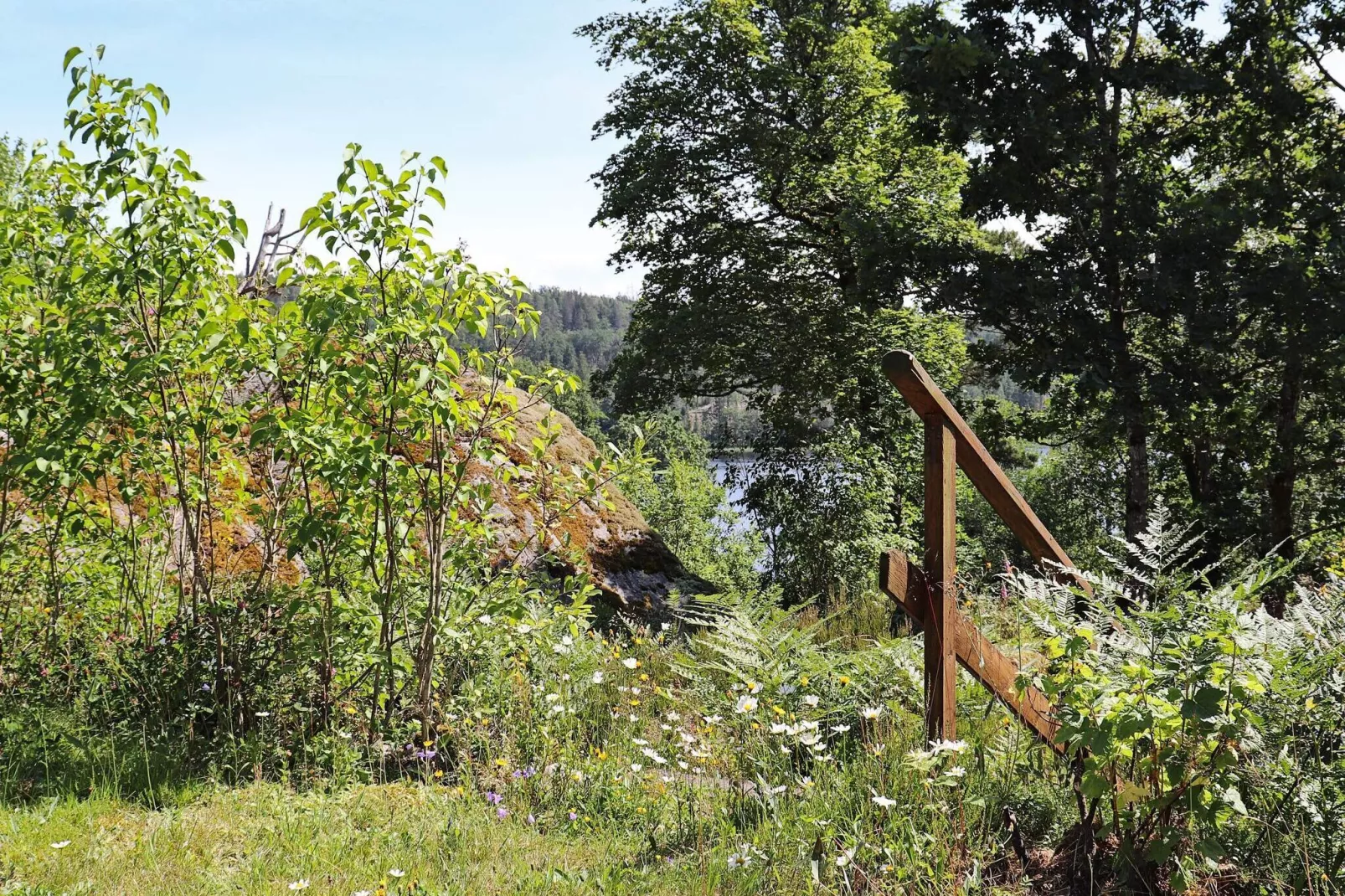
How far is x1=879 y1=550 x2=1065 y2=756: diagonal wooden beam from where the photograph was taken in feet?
10.4

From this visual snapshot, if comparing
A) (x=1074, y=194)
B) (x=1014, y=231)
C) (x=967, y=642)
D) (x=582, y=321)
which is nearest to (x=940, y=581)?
(x=967, y=642)

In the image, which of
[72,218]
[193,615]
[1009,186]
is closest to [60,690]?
[193,615]

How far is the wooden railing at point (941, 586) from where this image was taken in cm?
320

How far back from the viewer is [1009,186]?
10.6 m

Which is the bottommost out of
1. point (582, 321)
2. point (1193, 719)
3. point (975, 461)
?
point (1193, 719)

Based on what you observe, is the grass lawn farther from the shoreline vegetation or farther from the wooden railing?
the wooden railing

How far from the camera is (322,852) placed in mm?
2953

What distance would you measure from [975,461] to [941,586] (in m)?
0.51

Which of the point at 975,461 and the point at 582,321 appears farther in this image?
the point at 582,321

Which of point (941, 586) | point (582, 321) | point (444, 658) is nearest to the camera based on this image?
point (941, 586)

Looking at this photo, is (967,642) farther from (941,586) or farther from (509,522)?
(509,522)

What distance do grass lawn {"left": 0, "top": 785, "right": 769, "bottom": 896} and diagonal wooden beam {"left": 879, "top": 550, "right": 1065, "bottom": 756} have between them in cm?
96

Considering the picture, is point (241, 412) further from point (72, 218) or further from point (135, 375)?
point (72, 218)

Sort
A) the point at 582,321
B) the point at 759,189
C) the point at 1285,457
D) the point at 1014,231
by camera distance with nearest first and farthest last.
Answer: the point at 1285,457 < the point at 759,189 < the point at 1014,231 < the point at 582,321
